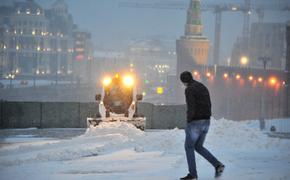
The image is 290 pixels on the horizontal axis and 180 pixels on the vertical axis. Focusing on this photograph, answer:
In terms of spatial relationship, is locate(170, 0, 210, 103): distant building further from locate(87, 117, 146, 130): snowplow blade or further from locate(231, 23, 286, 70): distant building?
locate(87, 117, 146, 130): snowplow blade

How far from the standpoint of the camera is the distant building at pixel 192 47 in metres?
148

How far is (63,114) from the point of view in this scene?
835 inches

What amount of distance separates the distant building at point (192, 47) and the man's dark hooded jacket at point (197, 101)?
136 meters

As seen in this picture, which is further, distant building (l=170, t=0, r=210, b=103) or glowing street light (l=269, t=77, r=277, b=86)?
distant building (l=170, t=0, r=210, b=103)

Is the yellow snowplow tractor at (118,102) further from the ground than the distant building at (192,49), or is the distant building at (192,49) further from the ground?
the distant building at (192,49)

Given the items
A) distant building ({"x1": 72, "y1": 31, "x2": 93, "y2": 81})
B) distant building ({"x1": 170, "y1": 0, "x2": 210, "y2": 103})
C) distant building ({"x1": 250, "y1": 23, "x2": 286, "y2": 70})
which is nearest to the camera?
distant building ({"x1": 170, "y1": 0, "x2": 210, "y2": 103})

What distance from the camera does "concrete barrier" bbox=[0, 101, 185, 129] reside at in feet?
68.0

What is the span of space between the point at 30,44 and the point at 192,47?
1656 inches

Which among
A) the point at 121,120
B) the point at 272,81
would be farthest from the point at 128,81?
the point at 272,81

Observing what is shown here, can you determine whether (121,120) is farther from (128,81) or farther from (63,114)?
(63,114)

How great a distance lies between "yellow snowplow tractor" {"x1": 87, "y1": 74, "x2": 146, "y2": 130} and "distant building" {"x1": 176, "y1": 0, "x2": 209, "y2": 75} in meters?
126

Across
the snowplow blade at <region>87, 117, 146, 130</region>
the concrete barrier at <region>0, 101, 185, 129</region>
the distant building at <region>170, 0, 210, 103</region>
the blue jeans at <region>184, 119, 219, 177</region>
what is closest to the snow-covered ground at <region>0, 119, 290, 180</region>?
the blue jeans at <region>184, 119, 219, 177</region>

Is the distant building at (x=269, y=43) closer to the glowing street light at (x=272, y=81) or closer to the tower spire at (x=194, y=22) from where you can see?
the tower spire at (x=194, y=22)

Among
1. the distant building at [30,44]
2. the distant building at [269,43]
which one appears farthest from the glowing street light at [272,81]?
the distant building at [30,44]
